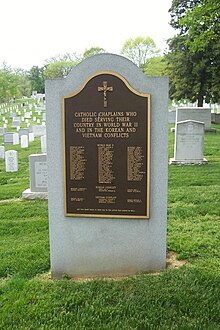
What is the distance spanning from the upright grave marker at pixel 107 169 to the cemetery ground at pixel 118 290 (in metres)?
0.33

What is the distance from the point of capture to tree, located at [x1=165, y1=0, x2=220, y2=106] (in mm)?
23000

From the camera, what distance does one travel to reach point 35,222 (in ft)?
22.5

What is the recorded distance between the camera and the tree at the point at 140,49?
57.2 meters

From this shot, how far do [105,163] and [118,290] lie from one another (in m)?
1.48

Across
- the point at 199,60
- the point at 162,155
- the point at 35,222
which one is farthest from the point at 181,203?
the point at 199,60

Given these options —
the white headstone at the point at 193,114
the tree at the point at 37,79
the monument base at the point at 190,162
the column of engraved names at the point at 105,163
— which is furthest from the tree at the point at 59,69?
the column of engraved names at the point at 105,163

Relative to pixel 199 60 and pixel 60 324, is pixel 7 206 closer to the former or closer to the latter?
pixel 60 324

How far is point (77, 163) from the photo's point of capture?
4.48 metres

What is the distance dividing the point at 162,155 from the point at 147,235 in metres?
1.03

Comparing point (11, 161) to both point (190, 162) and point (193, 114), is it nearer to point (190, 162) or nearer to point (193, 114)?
point (190, 162)

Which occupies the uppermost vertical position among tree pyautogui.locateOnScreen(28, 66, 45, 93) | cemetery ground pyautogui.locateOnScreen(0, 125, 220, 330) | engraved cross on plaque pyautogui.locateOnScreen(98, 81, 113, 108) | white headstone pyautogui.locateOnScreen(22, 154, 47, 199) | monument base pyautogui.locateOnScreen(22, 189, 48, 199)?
tree pyautogui.locateOnScreen(28, 66, 45, 93)

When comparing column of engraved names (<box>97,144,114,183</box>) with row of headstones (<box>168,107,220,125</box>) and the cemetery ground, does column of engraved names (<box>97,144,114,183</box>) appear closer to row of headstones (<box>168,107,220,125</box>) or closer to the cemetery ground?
the cemetery ground

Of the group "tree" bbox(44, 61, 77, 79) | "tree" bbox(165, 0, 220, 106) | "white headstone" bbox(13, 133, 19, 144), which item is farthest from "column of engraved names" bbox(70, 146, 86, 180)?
"tree" bbox(44, 61, 77, 79)

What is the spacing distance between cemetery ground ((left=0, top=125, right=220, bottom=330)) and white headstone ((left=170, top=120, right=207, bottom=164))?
5.79 m
